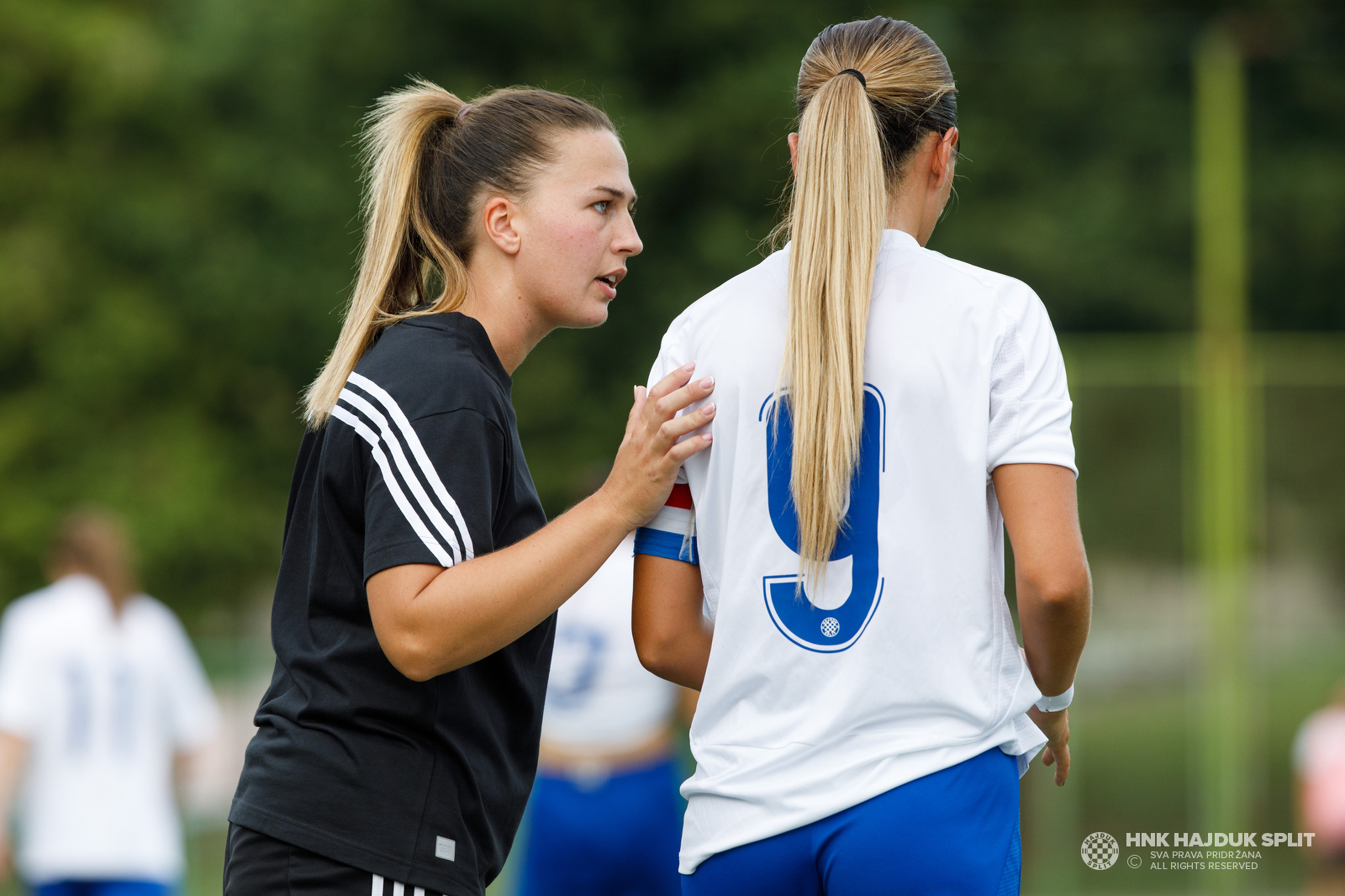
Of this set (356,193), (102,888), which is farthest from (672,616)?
(356,193)

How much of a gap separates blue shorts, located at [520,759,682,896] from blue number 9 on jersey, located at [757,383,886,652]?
3551 mm

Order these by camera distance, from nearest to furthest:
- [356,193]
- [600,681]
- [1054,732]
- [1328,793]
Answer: [1054,732] < [600,681] < [1328,793] < [356,193]

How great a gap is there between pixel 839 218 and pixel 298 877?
1.25 metres

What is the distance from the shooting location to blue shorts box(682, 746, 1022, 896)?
204 cm

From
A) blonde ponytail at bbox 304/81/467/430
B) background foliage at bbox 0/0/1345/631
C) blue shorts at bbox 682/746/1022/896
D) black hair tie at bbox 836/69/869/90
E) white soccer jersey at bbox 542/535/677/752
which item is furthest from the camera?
background foliage at bbox 0/0/1345/631

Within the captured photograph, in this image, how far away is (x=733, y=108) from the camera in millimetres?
17297

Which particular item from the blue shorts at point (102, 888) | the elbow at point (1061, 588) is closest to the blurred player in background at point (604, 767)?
the blue shorts at point (102, 888)

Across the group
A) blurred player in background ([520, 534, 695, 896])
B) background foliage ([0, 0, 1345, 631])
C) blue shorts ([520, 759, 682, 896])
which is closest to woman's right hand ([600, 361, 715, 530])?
blurred player in background ([520, 534, 695, 896])

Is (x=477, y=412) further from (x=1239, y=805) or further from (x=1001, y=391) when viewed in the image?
(x=1239, y=805)

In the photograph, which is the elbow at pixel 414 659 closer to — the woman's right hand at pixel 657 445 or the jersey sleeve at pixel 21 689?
the woman's right hand at pixel 657 445

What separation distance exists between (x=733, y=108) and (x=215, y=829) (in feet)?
34.6

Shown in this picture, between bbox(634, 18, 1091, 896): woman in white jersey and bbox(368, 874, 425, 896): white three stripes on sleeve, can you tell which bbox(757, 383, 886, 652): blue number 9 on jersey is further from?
bbox(368, 874, 425, 896): white three stripes on sleeve

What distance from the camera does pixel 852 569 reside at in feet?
6.93

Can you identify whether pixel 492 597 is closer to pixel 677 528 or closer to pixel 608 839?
pixel 677 528
